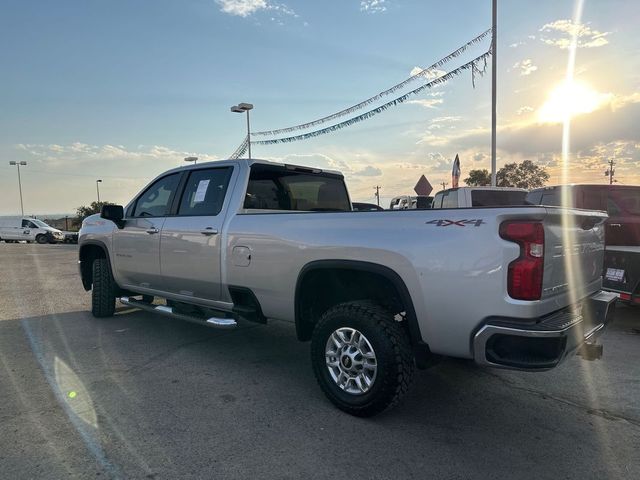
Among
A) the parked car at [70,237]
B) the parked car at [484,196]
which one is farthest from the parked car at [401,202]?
the parked car at [70,237]

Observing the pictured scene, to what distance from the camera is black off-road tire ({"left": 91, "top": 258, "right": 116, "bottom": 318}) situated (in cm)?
630

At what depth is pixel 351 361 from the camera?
3.39 meters

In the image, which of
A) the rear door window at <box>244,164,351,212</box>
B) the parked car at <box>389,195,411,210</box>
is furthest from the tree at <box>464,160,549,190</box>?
the rear door window at <box>244,164,351,212</box>

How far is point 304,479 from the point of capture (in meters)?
2.63

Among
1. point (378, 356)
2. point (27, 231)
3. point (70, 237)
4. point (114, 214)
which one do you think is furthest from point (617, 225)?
point (27, 231)

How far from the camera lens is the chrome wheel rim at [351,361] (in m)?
3.31

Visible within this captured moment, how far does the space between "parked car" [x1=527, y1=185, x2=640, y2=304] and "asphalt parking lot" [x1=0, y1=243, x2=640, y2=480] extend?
0.82 metres

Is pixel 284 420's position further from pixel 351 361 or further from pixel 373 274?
pixel 373 274

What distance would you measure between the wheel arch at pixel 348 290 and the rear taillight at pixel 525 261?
2.26 ft

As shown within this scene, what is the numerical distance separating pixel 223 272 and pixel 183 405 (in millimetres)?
1288

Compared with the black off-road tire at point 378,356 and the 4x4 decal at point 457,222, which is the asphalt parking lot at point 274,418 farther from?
the 4x4 decal at point 457,222

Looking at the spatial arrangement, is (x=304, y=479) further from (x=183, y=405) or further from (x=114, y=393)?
(x=114, y=393)

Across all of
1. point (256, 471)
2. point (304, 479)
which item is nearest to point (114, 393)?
point (256, 471)

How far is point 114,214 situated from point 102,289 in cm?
131
